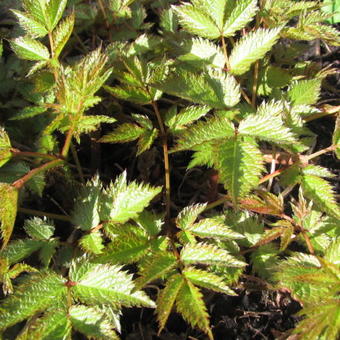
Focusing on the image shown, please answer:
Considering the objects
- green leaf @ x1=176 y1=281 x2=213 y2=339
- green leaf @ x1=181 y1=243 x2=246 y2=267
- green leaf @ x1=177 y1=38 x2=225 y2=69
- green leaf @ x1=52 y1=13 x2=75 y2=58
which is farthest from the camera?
green leaf @ x1=177 y1=38 x2=225 y2=69

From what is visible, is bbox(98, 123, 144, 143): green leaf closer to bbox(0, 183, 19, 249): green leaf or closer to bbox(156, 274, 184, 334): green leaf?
bbox(0, 183, 19, 249): green leaf

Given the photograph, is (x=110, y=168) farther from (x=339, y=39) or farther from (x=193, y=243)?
(x=339, y=39)

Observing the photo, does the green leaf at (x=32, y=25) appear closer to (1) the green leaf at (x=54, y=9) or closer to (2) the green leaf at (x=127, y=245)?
(1) the green leaf at (x=54, y=9)

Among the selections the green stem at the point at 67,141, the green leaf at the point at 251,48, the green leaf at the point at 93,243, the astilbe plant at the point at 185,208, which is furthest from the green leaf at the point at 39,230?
the green leaf at the point at 251,48

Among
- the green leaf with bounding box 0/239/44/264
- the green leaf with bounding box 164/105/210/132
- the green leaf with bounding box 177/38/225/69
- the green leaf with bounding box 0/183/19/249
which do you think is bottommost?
the green leaf with bounding box 0/239/44/264

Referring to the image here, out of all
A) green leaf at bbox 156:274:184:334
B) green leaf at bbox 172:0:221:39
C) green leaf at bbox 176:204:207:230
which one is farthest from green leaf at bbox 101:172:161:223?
green leaf at bbox 172:0:221:39

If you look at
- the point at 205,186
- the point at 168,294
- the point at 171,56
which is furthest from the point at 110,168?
the point at 168,294

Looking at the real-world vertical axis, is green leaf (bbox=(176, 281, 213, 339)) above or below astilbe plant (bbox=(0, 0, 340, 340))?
below

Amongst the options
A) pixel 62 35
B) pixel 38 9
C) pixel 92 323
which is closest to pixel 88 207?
pixel 92 323
